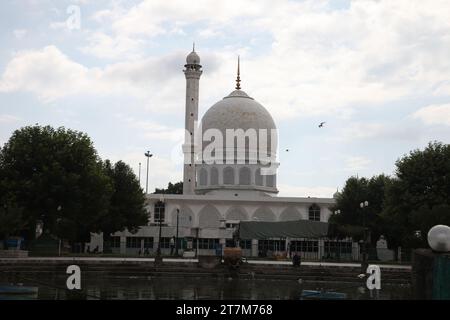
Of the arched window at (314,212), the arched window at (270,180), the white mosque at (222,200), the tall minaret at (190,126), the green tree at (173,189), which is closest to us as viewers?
the white mosque at (222,200)

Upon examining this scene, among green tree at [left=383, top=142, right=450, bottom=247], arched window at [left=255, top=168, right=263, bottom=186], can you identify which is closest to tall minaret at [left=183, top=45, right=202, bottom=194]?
arched window at [left=255, top=168, right=263, bottom=186]

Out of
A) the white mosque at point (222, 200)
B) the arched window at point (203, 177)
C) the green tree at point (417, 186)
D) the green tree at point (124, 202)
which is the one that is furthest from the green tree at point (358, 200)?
the arched window at point (203, 177)

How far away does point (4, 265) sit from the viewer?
98.9 feet

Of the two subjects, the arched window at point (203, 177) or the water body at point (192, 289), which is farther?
the arched window at point (203, 177)

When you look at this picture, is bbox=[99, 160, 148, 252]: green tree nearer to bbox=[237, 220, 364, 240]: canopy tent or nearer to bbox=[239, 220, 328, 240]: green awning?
bbox=[237, 220, 364, 240]: canopy tent

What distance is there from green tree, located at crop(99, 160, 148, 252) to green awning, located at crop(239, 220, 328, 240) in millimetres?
13904

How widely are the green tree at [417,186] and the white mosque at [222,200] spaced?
15623mm

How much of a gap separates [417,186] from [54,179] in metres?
24.4

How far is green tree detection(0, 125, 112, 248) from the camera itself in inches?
1679

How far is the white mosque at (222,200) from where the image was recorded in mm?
61344

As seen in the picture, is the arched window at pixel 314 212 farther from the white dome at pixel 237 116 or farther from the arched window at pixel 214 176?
the arched window at pixel 214 176

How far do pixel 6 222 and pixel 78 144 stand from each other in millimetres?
9833

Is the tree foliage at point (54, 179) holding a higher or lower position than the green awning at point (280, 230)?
higher
